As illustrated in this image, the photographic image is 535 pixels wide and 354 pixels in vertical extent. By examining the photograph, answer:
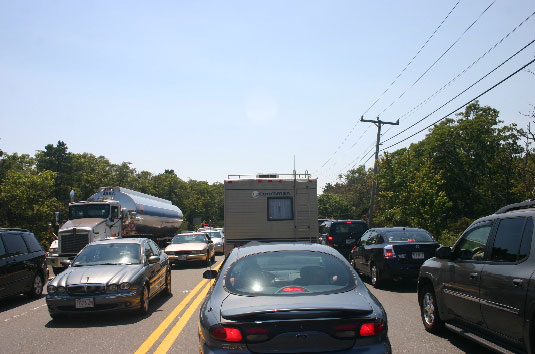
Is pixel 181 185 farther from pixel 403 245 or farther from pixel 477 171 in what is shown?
pixel 403 245

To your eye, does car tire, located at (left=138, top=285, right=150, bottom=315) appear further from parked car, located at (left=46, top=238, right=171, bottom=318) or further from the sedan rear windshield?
the sedan rear windshield

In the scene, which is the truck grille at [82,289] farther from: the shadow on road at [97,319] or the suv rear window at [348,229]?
the suv rear window at [348,229]

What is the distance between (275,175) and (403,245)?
16.0ft

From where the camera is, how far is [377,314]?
4137mm

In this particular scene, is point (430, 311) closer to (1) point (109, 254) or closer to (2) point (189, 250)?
(1) point (109, 254)

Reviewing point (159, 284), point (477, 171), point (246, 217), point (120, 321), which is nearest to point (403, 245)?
point (246, 217)

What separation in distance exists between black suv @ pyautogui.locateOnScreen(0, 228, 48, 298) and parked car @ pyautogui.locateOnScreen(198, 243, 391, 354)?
847cm

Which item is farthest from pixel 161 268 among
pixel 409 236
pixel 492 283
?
pixel 492 283

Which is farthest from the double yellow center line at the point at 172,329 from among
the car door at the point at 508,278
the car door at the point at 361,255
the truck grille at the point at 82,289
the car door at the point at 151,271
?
the car door at the point at 361,255

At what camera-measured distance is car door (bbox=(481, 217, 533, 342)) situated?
5090mm

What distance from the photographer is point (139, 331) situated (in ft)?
26.3

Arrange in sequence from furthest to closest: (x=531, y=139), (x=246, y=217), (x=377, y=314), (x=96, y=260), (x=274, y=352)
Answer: (x=531, y=139) < (x=246, y=217) < (x=96, y=260) < (x=377, y=314) < (x=274, y=352)

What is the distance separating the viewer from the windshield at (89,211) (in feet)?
74.8

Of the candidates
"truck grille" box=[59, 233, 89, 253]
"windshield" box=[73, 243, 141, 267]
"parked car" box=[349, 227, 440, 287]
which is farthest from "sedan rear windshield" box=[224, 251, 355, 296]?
"truck grille" box=[59, 233, 89, 253]
